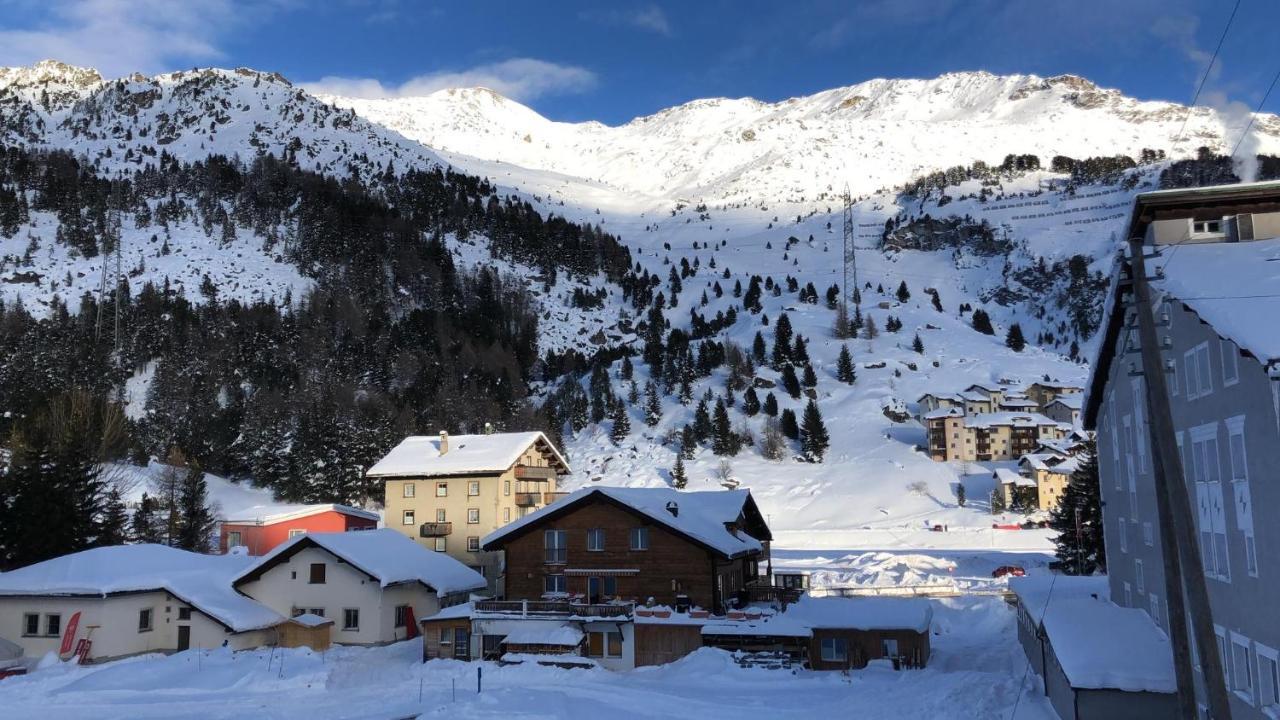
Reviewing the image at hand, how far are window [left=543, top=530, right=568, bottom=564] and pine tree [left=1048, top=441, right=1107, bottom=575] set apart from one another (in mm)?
26558

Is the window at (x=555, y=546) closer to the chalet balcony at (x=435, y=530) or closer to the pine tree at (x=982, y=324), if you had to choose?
the chalet balcony at (x=435, y=530)

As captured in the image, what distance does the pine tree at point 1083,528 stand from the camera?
1884 inches

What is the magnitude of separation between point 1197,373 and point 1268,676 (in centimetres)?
590

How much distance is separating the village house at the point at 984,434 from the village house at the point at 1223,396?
76445mm

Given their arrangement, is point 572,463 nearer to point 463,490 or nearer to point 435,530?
point 463,490

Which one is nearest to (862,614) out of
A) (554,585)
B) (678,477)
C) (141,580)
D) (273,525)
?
(554,585)

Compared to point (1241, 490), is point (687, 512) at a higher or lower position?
lower

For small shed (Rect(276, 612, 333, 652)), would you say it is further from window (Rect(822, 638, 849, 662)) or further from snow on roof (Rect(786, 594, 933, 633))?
window (Rect(822, 638, 849, 662))

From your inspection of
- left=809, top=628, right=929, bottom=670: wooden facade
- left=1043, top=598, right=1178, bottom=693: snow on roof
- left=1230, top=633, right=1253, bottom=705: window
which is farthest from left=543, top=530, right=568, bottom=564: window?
left=1230, top=633, right=1253, bottom=705: window

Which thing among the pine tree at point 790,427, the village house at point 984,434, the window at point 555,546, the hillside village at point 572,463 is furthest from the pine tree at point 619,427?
the window at point 555,546

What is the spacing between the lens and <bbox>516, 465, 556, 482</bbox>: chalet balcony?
182ft

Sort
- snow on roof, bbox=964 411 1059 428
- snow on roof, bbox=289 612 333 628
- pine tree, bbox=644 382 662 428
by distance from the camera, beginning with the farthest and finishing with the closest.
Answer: pine tree, bbox=644 382 662 428 → snow on roof, bbox=964 411 1059 428 → snow on roof, bbox=289 612 333 628

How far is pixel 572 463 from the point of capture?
9781 cm

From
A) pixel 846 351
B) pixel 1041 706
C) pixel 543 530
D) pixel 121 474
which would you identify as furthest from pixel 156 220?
pixel 1041 706
